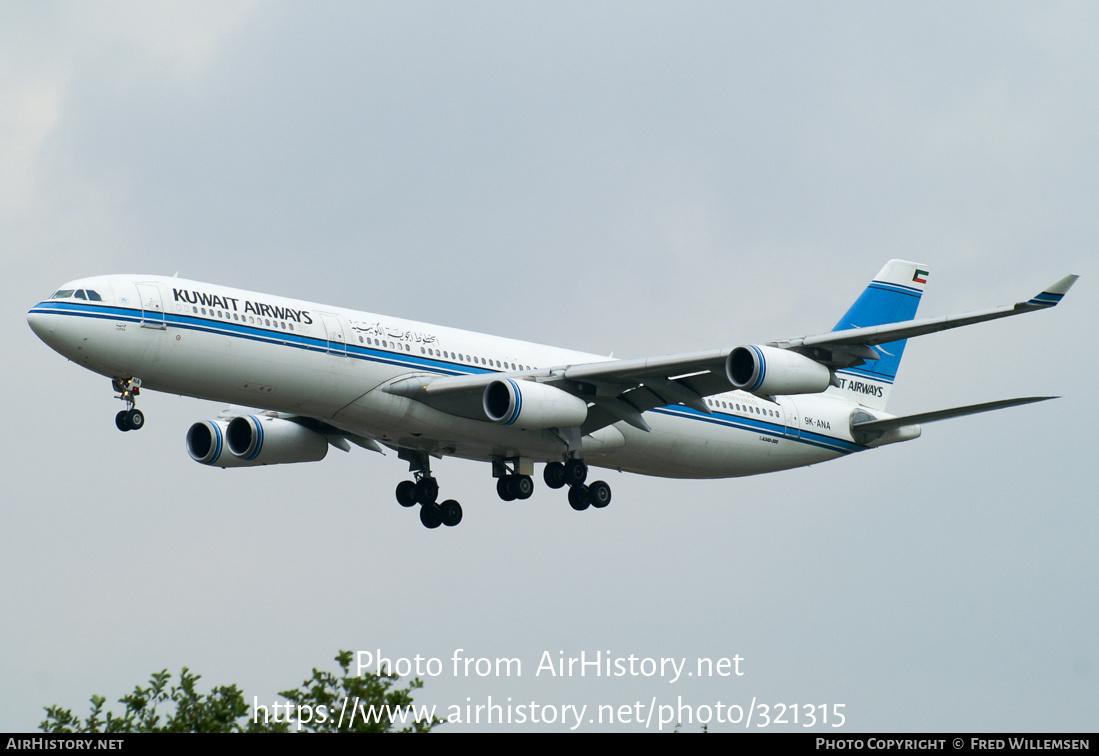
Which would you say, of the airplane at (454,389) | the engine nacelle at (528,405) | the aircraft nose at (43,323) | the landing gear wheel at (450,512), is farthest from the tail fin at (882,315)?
the aircraft nose at (43,323)

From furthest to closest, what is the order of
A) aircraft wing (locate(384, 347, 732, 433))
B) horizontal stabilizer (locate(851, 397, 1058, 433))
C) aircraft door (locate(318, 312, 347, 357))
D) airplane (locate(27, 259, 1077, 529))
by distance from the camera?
1. horizontal stabilizer (locate(851, 397, 1058, 433))
2. aircraft wing (locate(384, 347, 732, 433))
3. aircraft door (locate(318, 312, 347, 357))
4. airplane (locate(27, 259, 1077, 529))

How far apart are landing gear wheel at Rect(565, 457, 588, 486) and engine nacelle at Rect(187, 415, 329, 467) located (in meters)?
7.19

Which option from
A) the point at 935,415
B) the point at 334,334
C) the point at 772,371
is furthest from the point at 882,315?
the point at 334,334

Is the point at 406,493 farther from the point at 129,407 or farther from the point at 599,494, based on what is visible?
the point at 129,407

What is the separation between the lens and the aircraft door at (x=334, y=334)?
36.4 metres

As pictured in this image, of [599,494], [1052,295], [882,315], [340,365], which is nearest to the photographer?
[1052,295]

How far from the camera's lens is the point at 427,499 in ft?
146

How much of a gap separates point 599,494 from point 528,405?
5.70 meters

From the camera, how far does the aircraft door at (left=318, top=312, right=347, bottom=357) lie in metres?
36.4

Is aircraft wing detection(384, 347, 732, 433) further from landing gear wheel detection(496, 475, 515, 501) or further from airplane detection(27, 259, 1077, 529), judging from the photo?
landing gear wheel detection(496, 475, 515, 501)

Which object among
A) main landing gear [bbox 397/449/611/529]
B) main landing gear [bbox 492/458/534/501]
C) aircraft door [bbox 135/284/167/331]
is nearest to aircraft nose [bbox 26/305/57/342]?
aircraft door [bbox 135/284/167/331]
